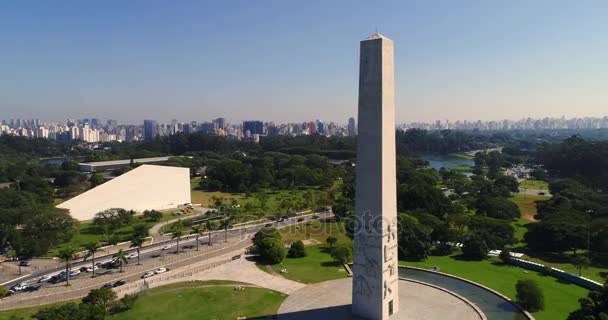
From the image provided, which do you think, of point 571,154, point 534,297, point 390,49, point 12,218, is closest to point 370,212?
point 390,49

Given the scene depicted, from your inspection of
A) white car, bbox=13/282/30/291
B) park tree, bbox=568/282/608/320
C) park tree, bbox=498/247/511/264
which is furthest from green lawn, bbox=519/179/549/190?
white car, bbox=13/282/30/291

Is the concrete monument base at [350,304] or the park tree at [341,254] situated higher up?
the park tree at [341,254]

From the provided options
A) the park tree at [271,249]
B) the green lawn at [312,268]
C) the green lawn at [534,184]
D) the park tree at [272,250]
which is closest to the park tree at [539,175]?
the green lawn at [534,184]

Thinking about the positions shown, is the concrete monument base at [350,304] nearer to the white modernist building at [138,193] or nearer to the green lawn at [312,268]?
the green lawn at [312,268]

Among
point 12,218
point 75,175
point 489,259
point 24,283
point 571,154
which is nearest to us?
point 24,283

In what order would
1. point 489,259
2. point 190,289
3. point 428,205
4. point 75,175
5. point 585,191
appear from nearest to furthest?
point 190,289 → point 489,259 → point 428,205 → point 585,191 → point 75,175

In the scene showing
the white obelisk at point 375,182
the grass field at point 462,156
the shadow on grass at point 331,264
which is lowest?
the shadow on grass at point 331,264

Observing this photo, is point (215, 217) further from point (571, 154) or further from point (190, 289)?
point (571, 154)

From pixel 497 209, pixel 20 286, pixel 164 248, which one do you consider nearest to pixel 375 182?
pixel 164 248
